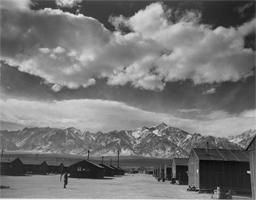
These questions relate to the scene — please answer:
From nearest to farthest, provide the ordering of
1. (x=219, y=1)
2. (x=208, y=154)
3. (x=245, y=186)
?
(x=219, y=1), (x=245, y=186), (x=208, y=154)

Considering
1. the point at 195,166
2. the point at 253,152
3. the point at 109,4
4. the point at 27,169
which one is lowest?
the point at 27,169

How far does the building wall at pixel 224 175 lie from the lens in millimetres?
40875

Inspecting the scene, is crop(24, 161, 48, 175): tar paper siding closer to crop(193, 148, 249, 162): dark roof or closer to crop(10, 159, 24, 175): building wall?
crop(10, 159, 24, 175): building wall

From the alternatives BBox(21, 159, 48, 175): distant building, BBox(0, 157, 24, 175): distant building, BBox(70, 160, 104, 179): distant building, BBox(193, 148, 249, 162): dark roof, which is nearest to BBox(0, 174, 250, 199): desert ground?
BBox(193, 148, 249, 162): dark roof

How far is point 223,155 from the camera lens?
43.8 meters

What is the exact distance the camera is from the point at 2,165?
3120 inches

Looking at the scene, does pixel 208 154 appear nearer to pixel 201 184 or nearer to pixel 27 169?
pixel 201 184

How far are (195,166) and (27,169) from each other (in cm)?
7620

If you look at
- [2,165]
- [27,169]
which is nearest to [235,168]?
[2,165]

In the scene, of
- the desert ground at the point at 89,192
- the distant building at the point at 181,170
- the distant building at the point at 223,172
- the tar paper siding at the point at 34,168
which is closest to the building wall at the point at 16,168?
the tar paper siding at the point at 34,168

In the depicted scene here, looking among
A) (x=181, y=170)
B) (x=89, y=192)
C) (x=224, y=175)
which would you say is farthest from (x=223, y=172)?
(x=181, y=170)

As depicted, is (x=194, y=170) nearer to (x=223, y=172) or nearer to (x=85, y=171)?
(x=223, y=172)

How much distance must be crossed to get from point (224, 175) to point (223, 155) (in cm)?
369

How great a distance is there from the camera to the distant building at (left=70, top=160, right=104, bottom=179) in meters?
77.1
